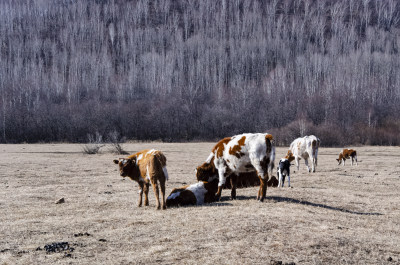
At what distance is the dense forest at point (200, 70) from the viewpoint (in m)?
74.4

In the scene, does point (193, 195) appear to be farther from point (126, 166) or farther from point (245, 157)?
point (126, 166)

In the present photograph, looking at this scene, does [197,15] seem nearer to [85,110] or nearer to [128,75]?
[128,75]

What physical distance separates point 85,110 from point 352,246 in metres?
78.5

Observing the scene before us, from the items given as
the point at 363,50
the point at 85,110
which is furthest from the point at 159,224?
the point at 363,50

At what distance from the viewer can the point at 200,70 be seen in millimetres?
93000

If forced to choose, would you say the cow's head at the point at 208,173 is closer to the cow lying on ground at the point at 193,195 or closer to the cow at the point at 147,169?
the cow lying on ground at the point at 193,195

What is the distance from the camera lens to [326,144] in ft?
200

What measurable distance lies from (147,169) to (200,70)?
84.8 meters

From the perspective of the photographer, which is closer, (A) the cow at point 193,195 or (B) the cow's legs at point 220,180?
(A) the cow at point 193,195

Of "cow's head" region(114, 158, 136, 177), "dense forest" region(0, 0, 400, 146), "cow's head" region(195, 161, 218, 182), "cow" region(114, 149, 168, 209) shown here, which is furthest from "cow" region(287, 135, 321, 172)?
"dense forest" region(0, 0, 400, 146)

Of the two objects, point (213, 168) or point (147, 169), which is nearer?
point (147, 169)

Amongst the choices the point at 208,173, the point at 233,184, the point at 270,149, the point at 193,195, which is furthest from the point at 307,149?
the point at 193,195

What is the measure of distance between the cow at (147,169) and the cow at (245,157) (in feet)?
6.65

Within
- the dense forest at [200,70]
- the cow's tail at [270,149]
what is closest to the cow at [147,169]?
the cow's tail at [270,149]
